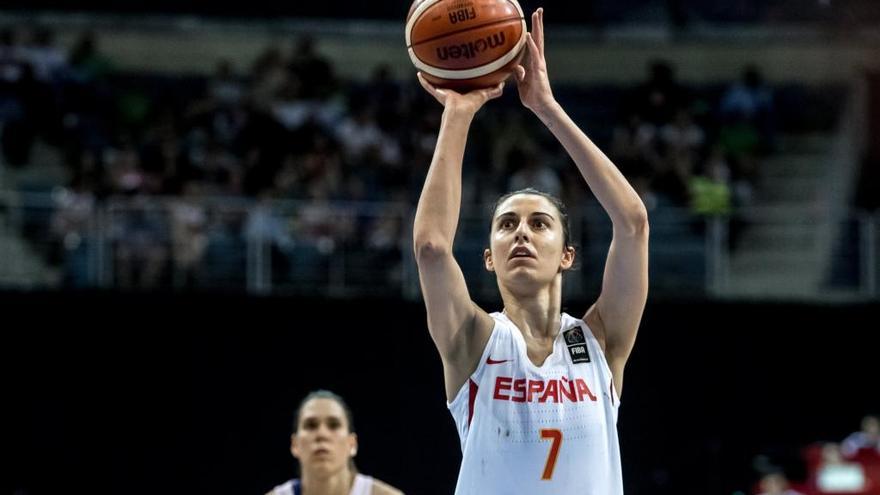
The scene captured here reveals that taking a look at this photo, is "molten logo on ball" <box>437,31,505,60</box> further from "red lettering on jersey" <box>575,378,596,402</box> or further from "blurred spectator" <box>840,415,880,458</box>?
"blurred spectator" <box>840,415,880,458</box>

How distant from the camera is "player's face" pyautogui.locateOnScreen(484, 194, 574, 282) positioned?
4.47 metres

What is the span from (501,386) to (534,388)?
0.10m

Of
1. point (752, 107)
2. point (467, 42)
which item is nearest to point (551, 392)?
point (467, 42)

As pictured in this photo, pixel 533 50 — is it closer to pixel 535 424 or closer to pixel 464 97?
pixel 464 97

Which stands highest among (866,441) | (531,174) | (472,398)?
(531,174)

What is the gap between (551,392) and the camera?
172 inches

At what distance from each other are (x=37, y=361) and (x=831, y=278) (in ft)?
26.0

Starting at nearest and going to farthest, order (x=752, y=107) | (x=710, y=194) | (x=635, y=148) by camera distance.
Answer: (x=710, y=194) → (x=635, y=148) → (x=752, y=107)

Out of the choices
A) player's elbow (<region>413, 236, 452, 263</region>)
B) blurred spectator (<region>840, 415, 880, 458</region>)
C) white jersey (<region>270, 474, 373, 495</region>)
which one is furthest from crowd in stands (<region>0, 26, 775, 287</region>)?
player's elbow (<region>413, 236, 452, 263</region>)

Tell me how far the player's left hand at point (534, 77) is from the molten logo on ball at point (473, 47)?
99 millimetres

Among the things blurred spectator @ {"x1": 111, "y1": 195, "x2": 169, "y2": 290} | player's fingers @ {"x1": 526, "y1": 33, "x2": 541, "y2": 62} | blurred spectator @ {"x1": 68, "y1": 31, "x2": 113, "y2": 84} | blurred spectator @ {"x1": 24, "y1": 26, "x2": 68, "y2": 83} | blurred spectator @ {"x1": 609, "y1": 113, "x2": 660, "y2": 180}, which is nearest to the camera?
player's fingers @ {"x1": 526, "y1": 33, "x2": 541, "y2": 62}

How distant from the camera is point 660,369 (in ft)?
46.6

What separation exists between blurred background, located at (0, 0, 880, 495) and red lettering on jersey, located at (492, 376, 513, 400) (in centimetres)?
884

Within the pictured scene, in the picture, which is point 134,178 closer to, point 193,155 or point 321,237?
point 193,155
